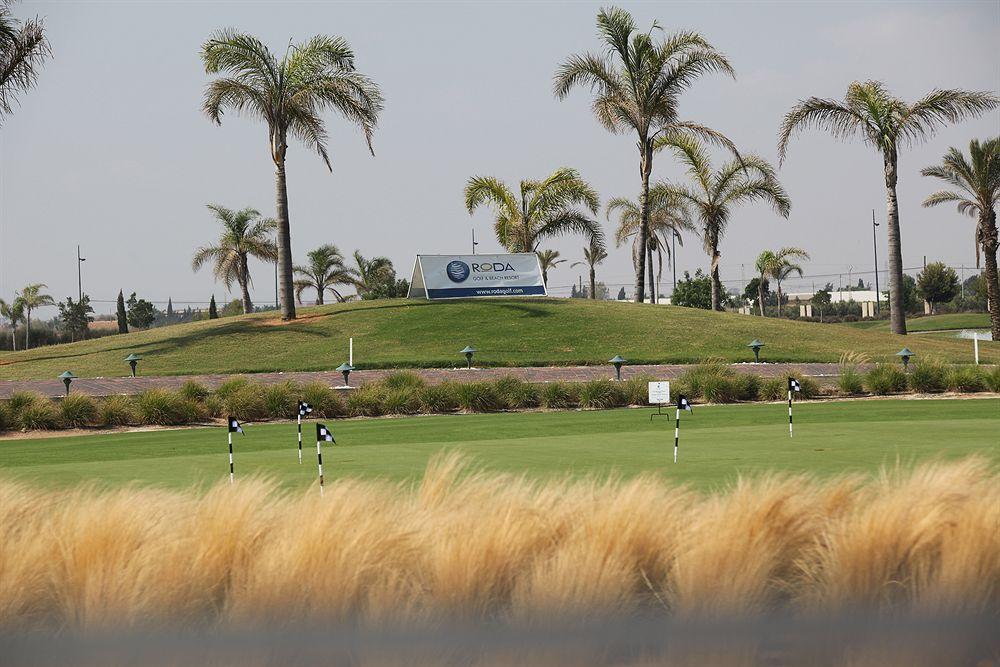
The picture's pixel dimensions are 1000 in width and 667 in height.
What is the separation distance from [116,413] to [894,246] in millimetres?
29094

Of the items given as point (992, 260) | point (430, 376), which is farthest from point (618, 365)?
point (992, 260)

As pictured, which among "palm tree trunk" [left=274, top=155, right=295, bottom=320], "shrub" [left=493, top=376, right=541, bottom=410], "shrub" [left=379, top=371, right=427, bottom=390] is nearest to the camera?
"shrub" [left=493, top=376, right=541, bottom=410]

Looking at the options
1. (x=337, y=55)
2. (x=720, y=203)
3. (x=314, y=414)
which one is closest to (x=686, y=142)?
(x=720, y=203)

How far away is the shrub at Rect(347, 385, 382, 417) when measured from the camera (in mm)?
22938

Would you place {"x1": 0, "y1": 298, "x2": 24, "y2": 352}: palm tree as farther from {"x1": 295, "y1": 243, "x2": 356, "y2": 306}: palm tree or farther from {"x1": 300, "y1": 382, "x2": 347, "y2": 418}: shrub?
{"x1": 300, "y1": 382, "x2": 347, "y2": 418}: shrub

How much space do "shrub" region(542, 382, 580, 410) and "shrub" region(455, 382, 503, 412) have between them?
1.05 metres

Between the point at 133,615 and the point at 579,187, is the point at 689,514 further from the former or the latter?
the point at 579,187

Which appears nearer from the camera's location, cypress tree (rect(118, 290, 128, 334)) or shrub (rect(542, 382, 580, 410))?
shrub (rect(542, 382, 580, 410))

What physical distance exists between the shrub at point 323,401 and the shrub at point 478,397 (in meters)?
2.54

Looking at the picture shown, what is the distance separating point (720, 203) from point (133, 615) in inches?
1780

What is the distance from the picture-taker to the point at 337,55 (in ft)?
122

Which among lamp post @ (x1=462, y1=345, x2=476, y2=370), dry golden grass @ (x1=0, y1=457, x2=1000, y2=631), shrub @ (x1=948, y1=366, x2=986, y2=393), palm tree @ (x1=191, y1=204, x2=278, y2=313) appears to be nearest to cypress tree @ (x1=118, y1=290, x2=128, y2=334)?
palm tree @ (x1=191, y1=204, x2=278, y2=313)

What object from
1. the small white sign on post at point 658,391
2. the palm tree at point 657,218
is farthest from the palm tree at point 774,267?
the small white sign on post at point 658,391

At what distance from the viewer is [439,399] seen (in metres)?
23.4
